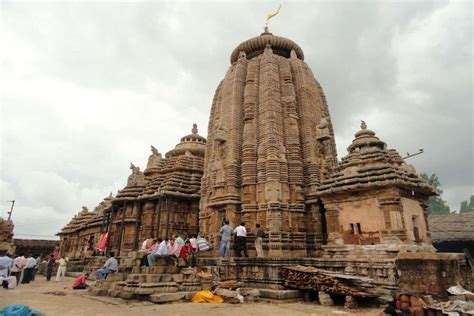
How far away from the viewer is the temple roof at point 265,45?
884 inches

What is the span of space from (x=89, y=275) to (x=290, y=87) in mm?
17206

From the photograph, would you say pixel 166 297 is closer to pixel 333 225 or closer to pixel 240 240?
pixel 240 240

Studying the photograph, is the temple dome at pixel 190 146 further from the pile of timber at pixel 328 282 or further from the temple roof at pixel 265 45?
the pile of timber at pixel 328 282

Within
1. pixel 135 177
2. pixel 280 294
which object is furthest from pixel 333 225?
pixel 135 177

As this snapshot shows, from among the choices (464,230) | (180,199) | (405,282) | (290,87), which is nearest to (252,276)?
(405,282)

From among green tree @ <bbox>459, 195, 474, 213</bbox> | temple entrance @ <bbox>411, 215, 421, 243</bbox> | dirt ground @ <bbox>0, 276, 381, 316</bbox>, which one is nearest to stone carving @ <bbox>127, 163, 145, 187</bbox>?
dirt ground @ <bbox>0, 276, 381, 316</bbox>

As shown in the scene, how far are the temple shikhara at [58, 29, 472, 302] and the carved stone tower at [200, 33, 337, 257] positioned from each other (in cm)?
7

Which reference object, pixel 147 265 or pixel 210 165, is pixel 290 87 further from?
pixel 147 265

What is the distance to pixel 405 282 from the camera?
31.7ft

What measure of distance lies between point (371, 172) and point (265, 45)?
13319mm

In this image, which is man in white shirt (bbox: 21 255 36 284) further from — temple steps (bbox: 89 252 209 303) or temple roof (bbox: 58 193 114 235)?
temple roof (bbox: 58 193 114 235)

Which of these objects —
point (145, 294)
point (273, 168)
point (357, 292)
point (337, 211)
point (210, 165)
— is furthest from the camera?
point (210, 165)

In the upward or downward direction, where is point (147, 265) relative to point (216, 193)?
downward

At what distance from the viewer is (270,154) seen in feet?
55.0
